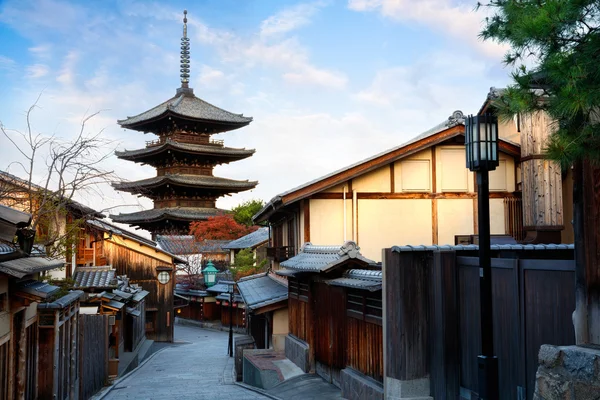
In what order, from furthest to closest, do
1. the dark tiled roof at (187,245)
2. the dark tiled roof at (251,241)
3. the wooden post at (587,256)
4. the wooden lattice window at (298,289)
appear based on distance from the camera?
the dark tiled roof at (187,245) < the dark tiled roof at (251,241) < the wooden lattice window at (298,289) < the wooden post at (587,256)

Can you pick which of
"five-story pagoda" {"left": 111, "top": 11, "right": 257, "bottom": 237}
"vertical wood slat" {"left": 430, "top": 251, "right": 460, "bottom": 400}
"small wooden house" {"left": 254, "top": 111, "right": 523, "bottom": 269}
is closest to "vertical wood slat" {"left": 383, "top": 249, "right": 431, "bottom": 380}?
"vertical wood slat" {"left": 430, "top": 251, "right": 460, "bottom": 400}

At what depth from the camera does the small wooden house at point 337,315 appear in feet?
39.4

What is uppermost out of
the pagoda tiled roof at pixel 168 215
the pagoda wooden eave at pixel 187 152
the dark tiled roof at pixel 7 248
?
the pagoda wooden eave at pixel 187 152

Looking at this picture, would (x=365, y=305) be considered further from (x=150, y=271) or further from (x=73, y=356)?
(x=150, y=271)

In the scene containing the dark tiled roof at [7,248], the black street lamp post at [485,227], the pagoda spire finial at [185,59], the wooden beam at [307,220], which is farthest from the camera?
the pagoda spire finial at [185,59]

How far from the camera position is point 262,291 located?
23.5 meters

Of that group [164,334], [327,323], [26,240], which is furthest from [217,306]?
[26,240]

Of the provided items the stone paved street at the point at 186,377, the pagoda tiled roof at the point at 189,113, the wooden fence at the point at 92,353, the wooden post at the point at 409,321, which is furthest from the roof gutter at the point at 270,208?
the pagoda tiled roof at the point at 189,113

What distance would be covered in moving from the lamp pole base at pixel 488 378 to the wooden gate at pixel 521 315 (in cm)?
58

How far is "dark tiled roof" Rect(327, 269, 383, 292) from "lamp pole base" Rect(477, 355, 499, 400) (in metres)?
3.80

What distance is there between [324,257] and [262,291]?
8.65 meters

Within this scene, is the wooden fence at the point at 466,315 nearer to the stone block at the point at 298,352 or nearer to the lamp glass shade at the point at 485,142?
the lamp glass shade at the point at 485,142

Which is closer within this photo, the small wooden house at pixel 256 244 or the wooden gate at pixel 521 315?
the wooden gate at pixel 521 315

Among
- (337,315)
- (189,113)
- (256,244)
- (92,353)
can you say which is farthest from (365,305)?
(189,113)
